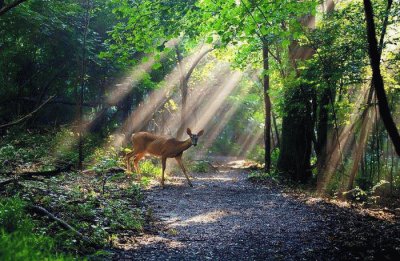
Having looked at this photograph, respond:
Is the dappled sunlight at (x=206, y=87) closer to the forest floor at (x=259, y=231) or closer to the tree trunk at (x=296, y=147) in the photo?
the tree trunk at (x=296, y=147)

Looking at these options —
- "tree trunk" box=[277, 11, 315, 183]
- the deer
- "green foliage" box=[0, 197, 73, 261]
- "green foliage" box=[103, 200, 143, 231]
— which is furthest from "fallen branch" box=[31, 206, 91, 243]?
"tree trunk" box=[277, 11, 315, 183]

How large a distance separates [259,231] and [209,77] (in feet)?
91.7

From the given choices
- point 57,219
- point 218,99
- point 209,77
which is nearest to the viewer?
point 57,219

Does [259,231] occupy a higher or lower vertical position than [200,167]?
higher

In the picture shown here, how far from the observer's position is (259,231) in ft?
24.6

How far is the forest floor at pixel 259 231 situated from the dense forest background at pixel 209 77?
1726 millimetres

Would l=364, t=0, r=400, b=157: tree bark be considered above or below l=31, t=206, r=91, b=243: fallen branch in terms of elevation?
above

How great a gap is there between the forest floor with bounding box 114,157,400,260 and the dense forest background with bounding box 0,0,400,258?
173 cm

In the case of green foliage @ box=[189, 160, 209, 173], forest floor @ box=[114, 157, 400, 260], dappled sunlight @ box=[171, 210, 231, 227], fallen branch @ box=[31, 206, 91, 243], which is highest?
fallen branch @ box=[31, 206, 91, 243]

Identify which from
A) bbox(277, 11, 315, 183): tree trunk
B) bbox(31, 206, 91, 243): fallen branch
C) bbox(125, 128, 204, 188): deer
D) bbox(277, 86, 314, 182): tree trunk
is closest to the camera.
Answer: bbox(31, 206, 91, 243): fallen branch

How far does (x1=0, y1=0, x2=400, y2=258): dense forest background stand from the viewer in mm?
9453

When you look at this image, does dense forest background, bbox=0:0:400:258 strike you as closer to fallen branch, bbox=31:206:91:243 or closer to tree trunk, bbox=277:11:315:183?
tree trunk, bbox=277:11:315:183

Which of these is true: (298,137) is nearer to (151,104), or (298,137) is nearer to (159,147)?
(159,147)

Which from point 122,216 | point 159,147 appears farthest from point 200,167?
point 122,216
